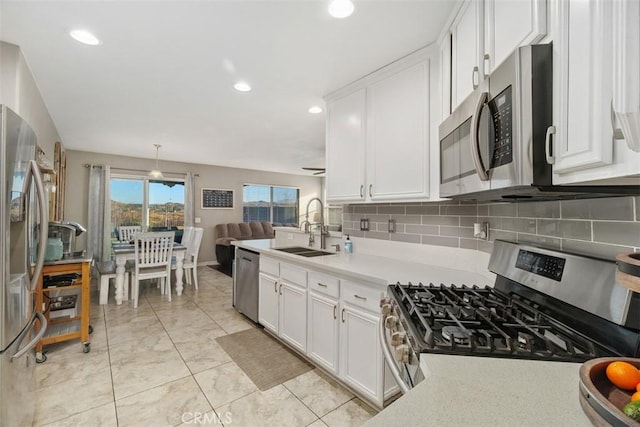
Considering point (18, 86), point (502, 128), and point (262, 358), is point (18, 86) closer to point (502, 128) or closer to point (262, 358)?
point (262, 358)

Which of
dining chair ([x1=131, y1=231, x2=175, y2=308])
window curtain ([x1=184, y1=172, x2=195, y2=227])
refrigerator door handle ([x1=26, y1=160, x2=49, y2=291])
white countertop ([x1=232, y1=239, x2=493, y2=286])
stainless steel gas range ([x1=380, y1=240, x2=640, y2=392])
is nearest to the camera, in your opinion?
stainless steel gas range ([x1=380, y1=240, x2=640, y2=392])

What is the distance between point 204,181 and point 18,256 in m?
5.49

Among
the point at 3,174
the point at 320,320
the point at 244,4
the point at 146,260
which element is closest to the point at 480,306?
the point at 320,320

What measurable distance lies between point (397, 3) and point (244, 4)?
820 mm

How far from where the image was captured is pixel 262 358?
2.43 m

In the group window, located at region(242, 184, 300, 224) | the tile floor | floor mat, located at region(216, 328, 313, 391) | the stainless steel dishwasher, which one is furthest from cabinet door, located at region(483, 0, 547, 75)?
window, located at region(242, 184, 300, 224)

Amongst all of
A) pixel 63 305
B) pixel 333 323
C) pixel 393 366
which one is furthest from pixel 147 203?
pixel 393 366

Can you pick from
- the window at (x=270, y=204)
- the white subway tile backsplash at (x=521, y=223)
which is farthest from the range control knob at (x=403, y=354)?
the window at (x=270, y=204)

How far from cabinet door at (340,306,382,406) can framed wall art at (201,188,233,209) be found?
5557 millimetres

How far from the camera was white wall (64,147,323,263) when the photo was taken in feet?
17.0

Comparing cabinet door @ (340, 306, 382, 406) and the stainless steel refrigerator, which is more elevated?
the stainless steel refrigerator

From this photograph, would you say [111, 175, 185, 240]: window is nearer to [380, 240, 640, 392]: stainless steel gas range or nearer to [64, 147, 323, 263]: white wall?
[64, 147, 323, 263]: white wall

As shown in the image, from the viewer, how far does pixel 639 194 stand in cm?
85

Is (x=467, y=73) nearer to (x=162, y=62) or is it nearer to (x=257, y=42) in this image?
(x=257, y=42)
